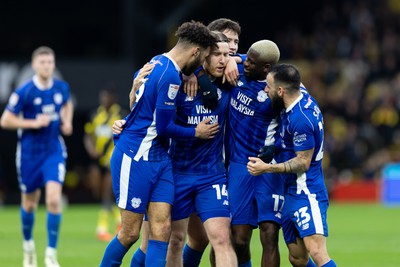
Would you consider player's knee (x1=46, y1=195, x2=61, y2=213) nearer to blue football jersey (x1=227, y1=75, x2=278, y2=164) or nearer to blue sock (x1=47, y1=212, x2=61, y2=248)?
blue sock (x1=47, y1=212, x2=61, y2=248)

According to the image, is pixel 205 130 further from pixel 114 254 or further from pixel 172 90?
pixel 114 254

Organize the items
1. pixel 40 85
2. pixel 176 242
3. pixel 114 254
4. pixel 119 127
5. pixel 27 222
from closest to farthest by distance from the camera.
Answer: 1. pixel 114 254
2. pixel 119 127
3. pixel 176 242
4. pixel 27 222
5. pixel 40 85

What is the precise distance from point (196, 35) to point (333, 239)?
7945mm

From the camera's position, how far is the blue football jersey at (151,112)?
29.3 feet

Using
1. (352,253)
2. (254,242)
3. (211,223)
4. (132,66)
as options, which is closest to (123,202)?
(211,223)

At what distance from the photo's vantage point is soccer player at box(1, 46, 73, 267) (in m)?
12.6

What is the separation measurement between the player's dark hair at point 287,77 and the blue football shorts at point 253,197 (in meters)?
0.94

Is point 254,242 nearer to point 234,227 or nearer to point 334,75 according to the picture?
point 234,227

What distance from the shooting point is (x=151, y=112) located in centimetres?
912

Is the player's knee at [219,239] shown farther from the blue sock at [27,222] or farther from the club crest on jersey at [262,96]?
the blue sock at [27,222]

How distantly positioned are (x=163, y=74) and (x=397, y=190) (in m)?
19.5

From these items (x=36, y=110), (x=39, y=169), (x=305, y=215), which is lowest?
(x=305, y=215)

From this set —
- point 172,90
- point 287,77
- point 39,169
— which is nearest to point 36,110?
point 39,169

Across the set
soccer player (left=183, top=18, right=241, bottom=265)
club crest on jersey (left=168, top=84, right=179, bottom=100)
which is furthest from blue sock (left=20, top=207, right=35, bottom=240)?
club crest on jersey (left=168, top=84, right=179, bottom=100)
